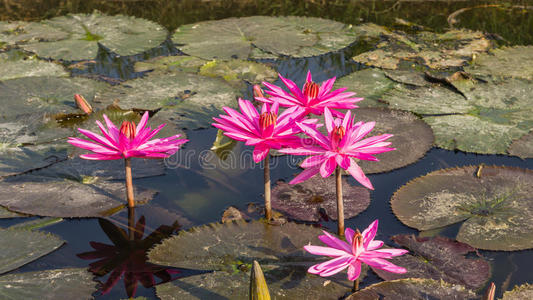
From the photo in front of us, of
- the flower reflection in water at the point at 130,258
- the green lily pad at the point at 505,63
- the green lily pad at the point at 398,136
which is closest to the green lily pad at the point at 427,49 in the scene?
the green lily pad at the point at 505,63

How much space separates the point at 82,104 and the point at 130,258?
1.48m

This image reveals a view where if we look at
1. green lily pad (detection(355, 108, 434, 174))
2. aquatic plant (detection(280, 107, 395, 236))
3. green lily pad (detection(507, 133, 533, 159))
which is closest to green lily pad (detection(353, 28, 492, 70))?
green lily pad (detection(355, 108, 434, 174))

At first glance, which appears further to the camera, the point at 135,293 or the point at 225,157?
the point at 225,157

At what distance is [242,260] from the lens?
2.09 m

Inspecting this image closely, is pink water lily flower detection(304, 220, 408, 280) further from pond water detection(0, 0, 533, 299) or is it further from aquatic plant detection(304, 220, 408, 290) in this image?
pond water detection(0, 0, 533, 299)

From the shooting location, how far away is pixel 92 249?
2303mm

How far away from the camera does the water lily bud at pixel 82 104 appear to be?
11.1ft

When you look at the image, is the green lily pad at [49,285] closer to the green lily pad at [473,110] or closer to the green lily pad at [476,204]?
the green lily pad at [476,204]

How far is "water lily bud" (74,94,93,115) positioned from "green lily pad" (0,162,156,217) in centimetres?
68

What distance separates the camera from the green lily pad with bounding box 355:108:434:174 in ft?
9.55

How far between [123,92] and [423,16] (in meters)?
3.25

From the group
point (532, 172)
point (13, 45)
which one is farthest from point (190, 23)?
point (532, 172)

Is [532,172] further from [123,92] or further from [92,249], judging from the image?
[123,92]

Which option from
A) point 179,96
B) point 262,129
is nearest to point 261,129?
point 262,129
